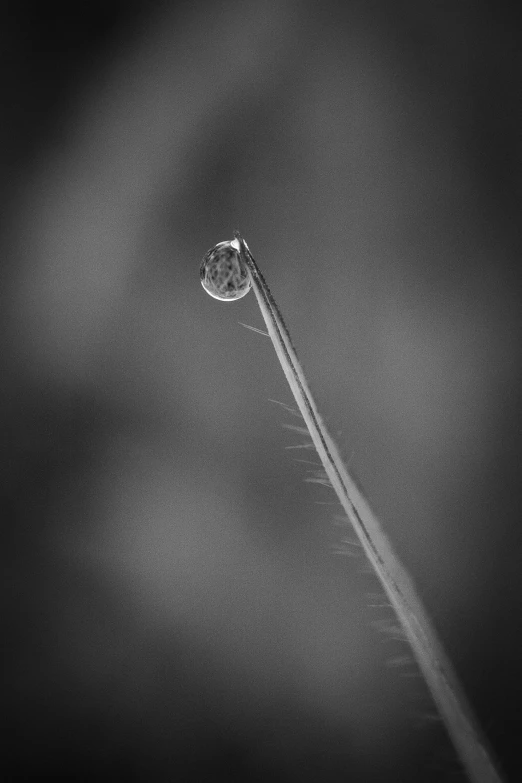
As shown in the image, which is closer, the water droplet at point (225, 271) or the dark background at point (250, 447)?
the water droplet at point (225, 271)

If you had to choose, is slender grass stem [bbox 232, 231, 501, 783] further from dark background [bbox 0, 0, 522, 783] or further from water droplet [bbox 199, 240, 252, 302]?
dark background [bbox 0, 0, 522, 783]

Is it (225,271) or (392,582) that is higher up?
(225,271)

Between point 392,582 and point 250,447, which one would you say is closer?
point 392,582

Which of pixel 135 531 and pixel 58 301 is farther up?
pixel 58 301

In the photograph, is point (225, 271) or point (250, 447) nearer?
point (225, 271)

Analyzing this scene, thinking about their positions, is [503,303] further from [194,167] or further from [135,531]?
[135,531]

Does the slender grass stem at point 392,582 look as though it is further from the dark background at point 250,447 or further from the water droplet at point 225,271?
the dark background at point 250,447

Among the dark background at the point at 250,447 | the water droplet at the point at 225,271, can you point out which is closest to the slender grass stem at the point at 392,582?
the water droplet at the point at 225,271

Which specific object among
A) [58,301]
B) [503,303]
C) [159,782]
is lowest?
[159,782]

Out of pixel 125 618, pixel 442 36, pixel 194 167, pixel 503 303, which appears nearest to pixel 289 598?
pixel 125 618

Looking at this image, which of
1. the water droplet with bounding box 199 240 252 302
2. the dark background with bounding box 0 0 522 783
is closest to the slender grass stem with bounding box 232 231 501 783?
the water droplet with bounding box 199 240 252 302

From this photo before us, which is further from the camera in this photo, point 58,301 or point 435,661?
point 58,301
